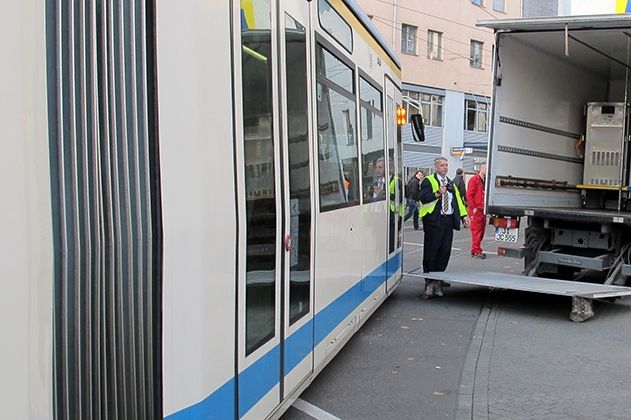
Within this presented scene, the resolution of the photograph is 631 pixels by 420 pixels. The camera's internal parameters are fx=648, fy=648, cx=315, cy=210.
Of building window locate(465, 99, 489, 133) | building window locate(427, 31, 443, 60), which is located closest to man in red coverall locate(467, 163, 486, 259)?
building window locate(427, 31, 443, 60)

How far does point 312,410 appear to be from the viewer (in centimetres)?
461

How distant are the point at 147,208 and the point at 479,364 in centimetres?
419

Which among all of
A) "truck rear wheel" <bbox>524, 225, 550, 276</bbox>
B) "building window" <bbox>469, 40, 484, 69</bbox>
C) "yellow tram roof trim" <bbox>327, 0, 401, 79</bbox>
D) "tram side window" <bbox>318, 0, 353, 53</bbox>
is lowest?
"truck rear wheel" <bbox>524, 225, 550, 276</bbox>

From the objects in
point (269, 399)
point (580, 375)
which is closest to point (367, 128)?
point (580, 375)

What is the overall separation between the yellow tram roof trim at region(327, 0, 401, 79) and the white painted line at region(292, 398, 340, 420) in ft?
9.55

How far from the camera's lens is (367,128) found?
240 inches

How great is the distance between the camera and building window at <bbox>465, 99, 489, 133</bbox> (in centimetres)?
3319

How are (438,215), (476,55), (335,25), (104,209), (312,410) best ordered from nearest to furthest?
1. (104,209)
2. (312,410)
3. (335,25)
4. (438,215)
5. (476,55)

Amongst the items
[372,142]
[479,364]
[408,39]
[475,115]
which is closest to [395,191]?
[372,142]

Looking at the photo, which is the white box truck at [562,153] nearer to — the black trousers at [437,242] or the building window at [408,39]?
the black trousers at [437,242]

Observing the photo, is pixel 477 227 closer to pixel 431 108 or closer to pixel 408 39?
pixel 408 39

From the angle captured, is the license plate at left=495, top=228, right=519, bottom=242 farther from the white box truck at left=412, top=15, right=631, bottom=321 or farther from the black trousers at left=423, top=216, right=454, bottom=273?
the black trousers at left=423, top=216, right=454, bottom=273

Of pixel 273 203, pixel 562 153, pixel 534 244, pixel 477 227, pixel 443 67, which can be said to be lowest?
pixel 477 227

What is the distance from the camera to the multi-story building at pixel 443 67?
2928cm
